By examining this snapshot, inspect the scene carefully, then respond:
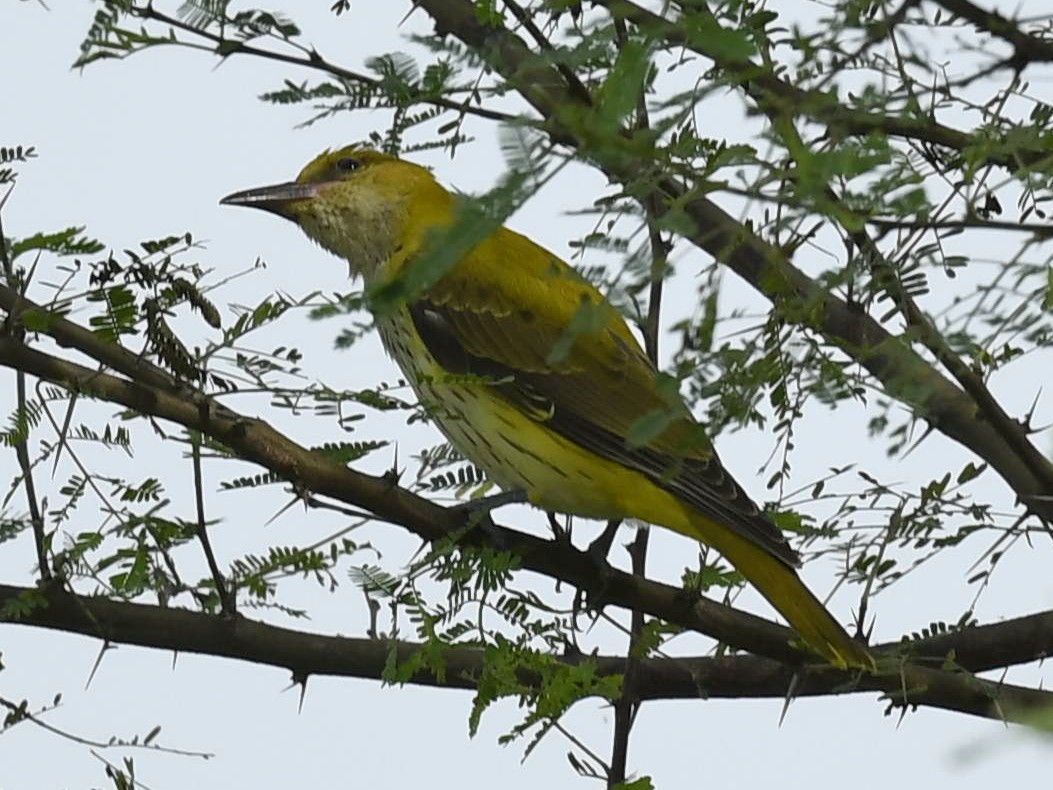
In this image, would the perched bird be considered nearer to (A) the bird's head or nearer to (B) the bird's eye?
(A) the bird's head

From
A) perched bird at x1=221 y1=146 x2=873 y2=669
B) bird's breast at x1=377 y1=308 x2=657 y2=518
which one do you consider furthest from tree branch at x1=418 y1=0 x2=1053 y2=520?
bird's breast at x1=377 y1=308 x2=657 y2=518

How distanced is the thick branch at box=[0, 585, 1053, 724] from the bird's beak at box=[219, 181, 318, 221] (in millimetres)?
1432

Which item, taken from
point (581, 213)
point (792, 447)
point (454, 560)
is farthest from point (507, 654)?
point (581, 213)

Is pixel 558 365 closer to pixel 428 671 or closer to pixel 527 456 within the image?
pixel 527 456

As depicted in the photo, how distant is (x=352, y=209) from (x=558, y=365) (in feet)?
2.97

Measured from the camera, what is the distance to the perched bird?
3344mm

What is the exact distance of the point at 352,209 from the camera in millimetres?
4434

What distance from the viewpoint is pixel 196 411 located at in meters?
2.62

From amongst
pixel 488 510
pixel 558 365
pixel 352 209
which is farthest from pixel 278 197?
pixel 488 510

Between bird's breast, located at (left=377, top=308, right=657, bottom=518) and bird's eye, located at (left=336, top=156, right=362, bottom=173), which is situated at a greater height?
bird's eye, located at (left=336, top=156, right=362, bottom=173)

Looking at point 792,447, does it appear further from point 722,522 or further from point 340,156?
point 340,156

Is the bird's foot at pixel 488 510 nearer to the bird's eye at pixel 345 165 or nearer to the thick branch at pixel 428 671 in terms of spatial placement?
the thick branch at pixel 428 671

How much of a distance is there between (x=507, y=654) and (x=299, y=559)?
393mm

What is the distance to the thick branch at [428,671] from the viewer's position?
120 inches
